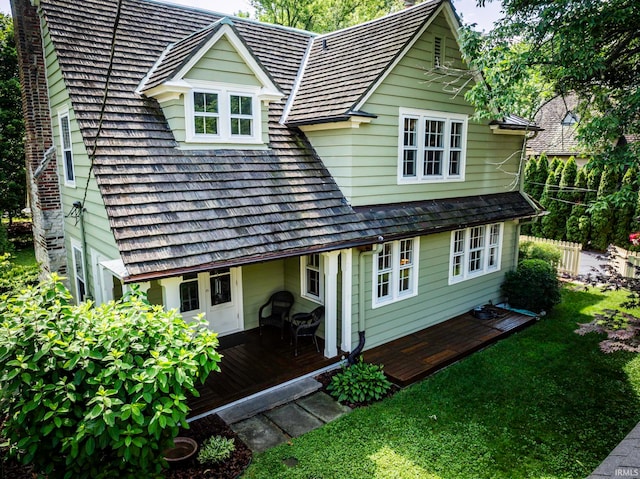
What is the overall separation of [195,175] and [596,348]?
9660mm

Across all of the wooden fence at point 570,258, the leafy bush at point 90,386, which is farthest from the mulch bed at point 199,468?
the wooden fence at point 570,258

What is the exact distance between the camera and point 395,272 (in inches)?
386

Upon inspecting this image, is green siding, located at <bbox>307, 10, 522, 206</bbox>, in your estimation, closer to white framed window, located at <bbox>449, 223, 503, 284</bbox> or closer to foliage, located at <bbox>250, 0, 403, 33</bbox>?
white framed window, located at <bbox>449, 223, 503, 284</bbox>

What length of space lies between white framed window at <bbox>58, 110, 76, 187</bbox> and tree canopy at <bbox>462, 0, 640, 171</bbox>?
28.1ft

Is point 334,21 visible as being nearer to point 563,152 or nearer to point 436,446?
point 563,152

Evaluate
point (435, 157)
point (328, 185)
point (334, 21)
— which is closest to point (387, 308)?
point (328, 185)

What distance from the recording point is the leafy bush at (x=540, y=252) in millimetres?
14695

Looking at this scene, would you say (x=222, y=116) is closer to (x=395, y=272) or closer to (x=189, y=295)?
(x=189, y=295)

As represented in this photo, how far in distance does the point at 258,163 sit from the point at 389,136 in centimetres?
291

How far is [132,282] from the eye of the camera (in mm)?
5879

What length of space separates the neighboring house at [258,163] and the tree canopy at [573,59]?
5.17 ft

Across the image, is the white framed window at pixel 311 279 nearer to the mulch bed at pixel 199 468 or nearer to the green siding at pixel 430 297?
the green siding at pixel 430 297

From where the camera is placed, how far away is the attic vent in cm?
998

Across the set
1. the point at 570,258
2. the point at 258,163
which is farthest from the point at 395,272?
the point at 570,258
